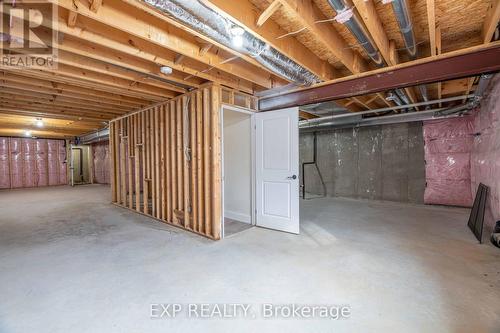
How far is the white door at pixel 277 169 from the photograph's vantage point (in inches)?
149

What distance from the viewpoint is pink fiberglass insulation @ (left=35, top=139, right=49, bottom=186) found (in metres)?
10.7

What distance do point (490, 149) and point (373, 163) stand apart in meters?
2.97

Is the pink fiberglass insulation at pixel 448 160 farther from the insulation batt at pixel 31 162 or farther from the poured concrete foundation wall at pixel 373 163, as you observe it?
the insulation batt at pixel 31 162

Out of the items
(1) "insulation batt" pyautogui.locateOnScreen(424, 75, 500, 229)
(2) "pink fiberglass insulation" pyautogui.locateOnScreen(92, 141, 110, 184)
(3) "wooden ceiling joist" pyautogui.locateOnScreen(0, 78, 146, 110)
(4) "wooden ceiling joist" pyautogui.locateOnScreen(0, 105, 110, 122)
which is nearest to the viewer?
(3) "wooden ceiling joist" pyautogui.locateOnScreen(0, 78, 146, 110)

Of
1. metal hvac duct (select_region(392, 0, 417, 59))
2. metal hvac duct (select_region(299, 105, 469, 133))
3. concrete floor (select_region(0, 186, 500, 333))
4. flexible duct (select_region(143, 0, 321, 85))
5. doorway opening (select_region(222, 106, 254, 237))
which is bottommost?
concrete floor (select_region(0, 186, 500, 333))

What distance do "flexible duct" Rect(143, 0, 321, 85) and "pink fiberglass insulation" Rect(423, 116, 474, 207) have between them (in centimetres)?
489

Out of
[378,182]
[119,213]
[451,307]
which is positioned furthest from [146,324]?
[378,182]

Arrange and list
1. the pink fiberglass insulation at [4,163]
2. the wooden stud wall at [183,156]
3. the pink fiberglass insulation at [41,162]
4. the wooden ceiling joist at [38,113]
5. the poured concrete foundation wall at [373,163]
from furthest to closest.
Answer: the pink fiberglass insulation at [41,162]
the pink fiberglass insulation at [4,163]
the poured concrete foundation wall at [373,163]
the wooden ceiling joist at [38,113]
the wooden stud wall at [183,156]

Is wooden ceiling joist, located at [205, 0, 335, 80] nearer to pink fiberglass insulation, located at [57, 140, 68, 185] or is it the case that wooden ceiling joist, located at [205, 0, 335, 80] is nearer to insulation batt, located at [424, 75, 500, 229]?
insulation batt, located at [424, 75, 500, 229]

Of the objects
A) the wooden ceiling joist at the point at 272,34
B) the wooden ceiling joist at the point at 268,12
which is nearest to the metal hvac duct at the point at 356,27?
the wooden ceiling joist at the point at 268,12

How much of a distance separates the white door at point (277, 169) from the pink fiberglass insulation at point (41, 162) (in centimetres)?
1176

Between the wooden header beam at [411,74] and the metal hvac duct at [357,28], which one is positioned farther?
the wooden header beam at [411,74]

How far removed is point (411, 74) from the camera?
9.14 ft

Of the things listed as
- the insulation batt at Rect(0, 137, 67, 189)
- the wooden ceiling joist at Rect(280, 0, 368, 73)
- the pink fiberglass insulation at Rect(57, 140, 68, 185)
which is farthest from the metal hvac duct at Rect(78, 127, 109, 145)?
the wooden ceiling joist at Rect(280, 0, 368, 73)
